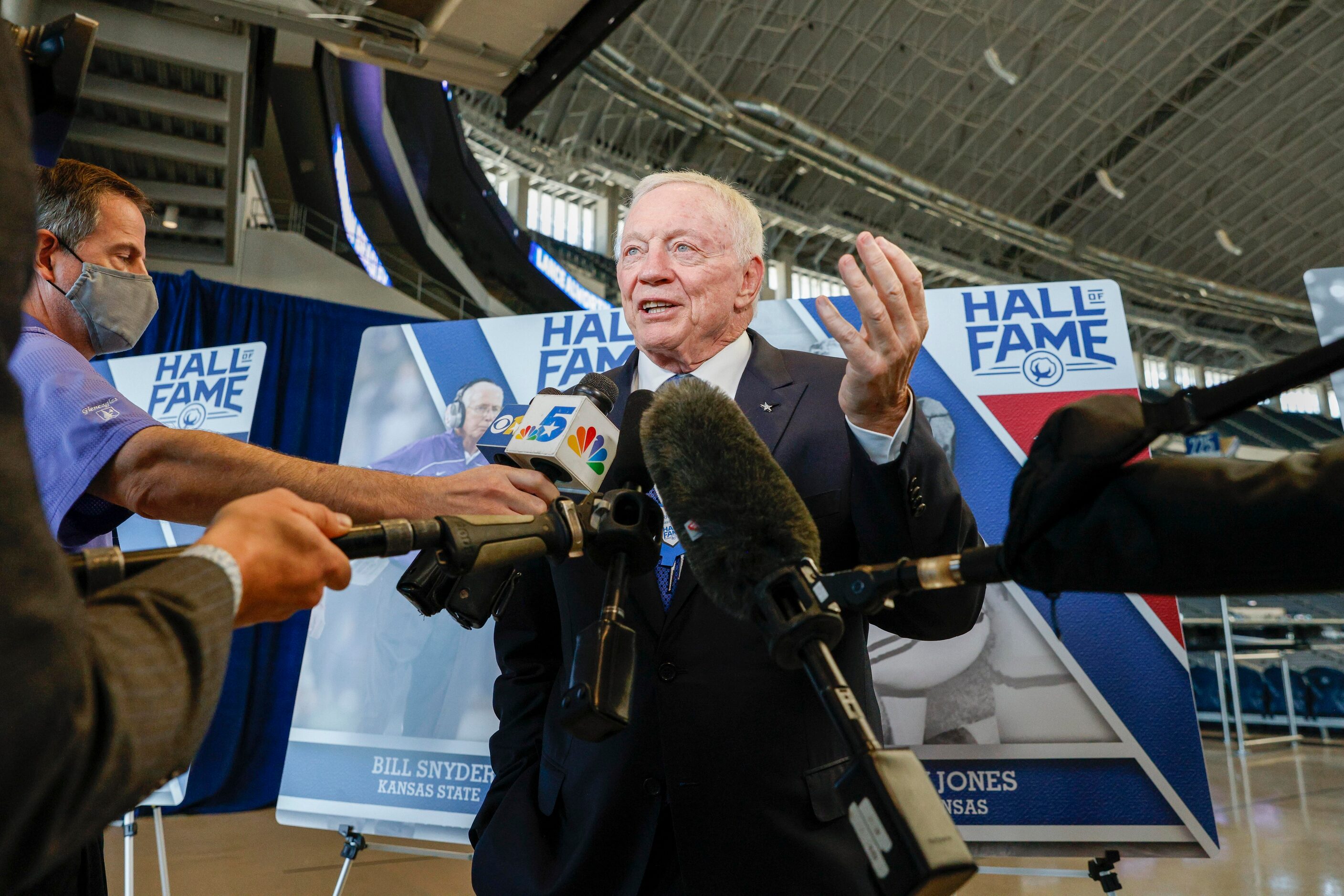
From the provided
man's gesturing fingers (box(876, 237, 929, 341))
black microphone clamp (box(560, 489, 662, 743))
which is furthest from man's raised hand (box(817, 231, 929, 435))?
black microphone clamp (box(560, 489, 662, 743))

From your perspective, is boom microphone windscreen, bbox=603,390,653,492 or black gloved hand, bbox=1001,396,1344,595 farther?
boom microphone windscreen, bbox=603,390,653,492

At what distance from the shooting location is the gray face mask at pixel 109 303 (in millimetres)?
1674

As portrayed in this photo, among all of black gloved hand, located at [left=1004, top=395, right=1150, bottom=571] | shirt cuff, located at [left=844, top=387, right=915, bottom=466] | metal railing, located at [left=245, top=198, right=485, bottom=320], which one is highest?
metal railing, located at [left=245, top=198, right=485, bottom=320]

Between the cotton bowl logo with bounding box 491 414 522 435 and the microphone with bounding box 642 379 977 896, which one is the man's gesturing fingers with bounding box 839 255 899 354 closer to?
the microphone with bounding box 642 379 977 896

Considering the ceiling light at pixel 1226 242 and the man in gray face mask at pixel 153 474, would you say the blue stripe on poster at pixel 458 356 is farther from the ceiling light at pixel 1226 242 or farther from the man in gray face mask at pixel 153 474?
the ceiling light at pixel 1226 242

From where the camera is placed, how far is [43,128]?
0.83m

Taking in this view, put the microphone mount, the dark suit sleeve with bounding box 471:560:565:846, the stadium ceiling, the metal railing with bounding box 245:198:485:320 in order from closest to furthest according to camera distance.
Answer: the microphone mount, the dark suit sleeve with bounding box 471:560:565:846, the metal railing with bounding box 245:198:485:320, the stadium ceiling

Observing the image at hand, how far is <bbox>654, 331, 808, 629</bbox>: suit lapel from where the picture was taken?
1282mm

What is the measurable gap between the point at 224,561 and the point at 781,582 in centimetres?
42

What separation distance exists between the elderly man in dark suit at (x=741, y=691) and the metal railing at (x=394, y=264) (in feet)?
34.2

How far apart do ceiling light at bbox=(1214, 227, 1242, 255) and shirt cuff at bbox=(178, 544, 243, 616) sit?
2090 cm

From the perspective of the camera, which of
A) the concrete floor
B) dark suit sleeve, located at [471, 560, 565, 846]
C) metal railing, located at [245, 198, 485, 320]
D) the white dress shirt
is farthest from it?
metal railing, located at [245, 198, 485, 320]

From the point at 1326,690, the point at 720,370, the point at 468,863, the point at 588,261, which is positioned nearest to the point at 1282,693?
the point at 1326,690

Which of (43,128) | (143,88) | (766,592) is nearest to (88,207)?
(43,128)
